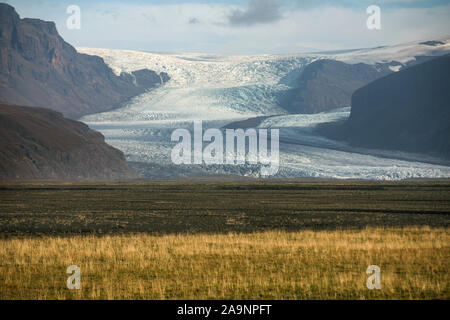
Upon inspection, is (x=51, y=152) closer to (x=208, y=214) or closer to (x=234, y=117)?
(x=234, y=117)

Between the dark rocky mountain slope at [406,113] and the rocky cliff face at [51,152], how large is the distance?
133ft

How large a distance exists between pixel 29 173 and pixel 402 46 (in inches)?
4293

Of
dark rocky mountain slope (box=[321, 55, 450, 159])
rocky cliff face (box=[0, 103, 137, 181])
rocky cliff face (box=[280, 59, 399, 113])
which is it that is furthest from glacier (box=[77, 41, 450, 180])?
rocky cliff face (box=[280, 59, 399, 113])

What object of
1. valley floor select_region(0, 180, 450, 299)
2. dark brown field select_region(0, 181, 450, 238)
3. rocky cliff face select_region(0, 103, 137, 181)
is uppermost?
valley floor select_region(0, 180, 450, 299)

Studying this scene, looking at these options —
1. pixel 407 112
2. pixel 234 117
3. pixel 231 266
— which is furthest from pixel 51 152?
pixel 231 266

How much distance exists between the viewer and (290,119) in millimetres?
114000

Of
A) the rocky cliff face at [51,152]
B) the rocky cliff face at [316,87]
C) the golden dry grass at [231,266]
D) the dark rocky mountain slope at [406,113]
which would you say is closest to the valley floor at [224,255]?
the golden dry grass at [231,266]

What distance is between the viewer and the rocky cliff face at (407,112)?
125m

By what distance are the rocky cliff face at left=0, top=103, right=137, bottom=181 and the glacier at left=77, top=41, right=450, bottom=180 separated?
286 cm

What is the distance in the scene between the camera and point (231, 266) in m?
16.3

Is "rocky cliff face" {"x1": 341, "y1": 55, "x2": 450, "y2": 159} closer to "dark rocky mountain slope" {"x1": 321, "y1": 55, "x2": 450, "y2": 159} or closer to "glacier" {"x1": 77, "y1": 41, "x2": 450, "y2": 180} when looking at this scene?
Result: "dark rocky mountain slope" {"x1": 321, "y1": 55, "x2": 450, "y2": 159}

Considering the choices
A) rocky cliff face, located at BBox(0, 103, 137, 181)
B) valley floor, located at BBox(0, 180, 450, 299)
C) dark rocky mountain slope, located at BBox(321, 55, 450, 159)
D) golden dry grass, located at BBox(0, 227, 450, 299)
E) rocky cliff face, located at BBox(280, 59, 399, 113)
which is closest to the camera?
golden dry grass, located at BBox(0, 227, 450, 299)

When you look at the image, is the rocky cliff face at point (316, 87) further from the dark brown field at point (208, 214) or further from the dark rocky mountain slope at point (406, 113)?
the dark brown field at point (208, 214)

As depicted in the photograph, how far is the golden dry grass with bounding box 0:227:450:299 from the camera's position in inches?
512
